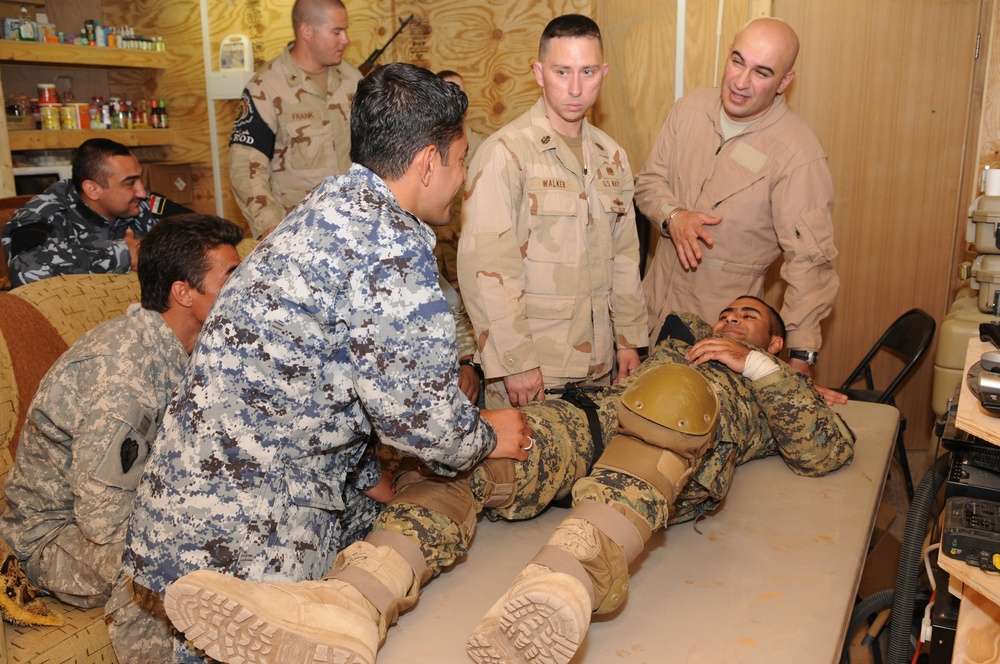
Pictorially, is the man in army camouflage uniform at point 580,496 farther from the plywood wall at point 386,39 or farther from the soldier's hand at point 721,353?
the plywood wall at point 386,39

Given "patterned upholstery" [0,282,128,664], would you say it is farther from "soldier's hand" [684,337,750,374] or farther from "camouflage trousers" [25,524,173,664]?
"soldier's hand" [684,337,750,374]

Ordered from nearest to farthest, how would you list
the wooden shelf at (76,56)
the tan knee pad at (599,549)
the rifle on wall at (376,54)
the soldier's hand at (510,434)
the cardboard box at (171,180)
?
1. the tan knee pad at (599,549)
2. the soldier's hand at (510,434)
3. the wooden shelf at (76,56)
4. the rifle on wall at (376,54)
5. the cardboard box at (171,180)

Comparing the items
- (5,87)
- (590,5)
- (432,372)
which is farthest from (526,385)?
(5,87)

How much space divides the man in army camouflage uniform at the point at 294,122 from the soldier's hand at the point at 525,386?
143 centimetres

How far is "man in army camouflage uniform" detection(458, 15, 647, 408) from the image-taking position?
92.6 inches

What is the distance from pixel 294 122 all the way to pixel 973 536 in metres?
2.94

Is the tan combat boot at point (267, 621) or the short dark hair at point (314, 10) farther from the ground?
the short dark hair at point (314, 10)

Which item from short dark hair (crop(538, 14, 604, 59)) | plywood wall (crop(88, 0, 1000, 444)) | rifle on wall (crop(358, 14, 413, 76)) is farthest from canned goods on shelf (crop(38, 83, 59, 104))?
short dark hair (crop(538, 14, 604, 59))

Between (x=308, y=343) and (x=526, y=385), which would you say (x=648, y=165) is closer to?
(x=526, y=385)

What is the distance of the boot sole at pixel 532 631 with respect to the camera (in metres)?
1.39

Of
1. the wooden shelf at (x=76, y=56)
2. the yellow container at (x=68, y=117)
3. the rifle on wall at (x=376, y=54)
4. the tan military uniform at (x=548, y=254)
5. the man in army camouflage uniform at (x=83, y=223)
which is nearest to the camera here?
the tan military uniform at (x=548, y=254)

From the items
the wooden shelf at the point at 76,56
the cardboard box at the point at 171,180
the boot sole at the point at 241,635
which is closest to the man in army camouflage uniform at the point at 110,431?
the boot sole at the point at 241,635

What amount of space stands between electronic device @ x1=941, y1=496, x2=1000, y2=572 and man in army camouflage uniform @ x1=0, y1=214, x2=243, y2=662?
1.63 meters

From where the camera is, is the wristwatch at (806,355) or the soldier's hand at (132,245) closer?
the wristwatch at (806,355)
